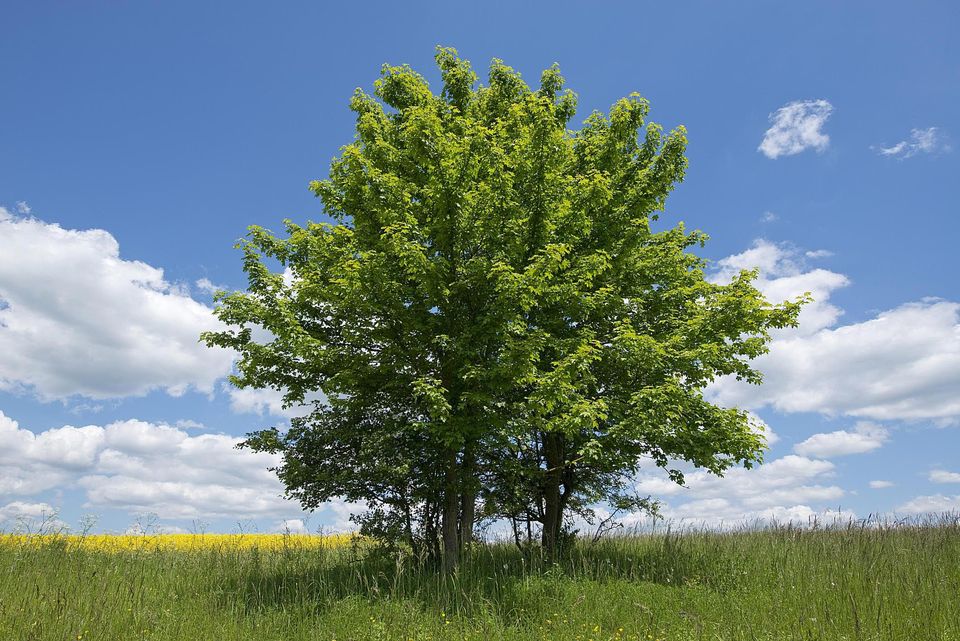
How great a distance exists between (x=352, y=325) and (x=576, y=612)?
697 cm

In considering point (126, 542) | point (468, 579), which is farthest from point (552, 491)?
point (126, 542)

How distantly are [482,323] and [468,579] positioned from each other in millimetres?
4865

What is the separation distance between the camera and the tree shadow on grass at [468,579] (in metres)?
10.6

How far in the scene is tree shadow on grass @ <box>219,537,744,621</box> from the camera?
10641 mm

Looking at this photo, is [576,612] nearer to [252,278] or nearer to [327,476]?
[327,476]

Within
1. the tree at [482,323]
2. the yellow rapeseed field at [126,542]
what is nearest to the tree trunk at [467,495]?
the tree at [482,323]

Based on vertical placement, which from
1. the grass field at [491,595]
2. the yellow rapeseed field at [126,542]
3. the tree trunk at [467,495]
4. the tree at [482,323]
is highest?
the tree at [482,323]

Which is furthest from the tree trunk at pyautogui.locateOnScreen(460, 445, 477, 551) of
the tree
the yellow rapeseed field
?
the yellow rapeseed field

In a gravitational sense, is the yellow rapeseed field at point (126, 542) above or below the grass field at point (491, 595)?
above

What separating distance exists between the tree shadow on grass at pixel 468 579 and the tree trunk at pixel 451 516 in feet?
0.94

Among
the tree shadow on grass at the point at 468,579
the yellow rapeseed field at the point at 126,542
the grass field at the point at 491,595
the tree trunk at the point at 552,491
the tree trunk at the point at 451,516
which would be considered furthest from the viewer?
the tree trunk at the point at 552,491

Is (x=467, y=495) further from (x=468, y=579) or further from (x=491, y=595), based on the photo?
(x=491, y=595)

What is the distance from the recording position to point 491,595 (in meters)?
11.0

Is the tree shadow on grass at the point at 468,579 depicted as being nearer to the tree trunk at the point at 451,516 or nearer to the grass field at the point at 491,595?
the grass field at the point at 491,595
